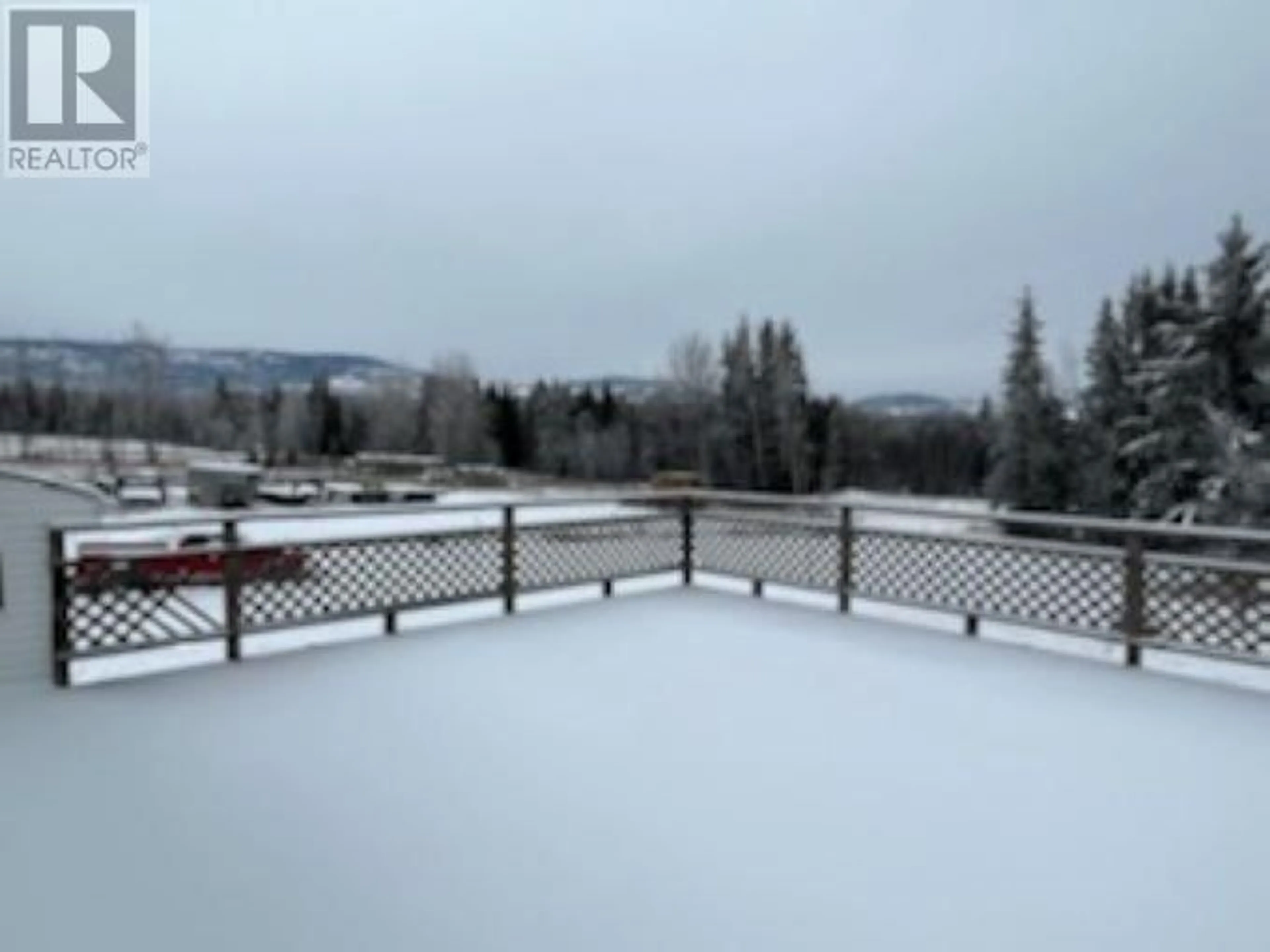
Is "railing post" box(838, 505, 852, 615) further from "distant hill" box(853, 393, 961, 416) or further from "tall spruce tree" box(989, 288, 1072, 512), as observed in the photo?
"distant hill" box(853, 393, 961, 416)

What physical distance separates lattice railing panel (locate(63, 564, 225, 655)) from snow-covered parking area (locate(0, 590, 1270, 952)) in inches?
13.5

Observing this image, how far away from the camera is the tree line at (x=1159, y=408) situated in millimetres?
15117

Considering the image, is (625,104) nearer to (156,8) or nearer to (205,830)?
(156,8)

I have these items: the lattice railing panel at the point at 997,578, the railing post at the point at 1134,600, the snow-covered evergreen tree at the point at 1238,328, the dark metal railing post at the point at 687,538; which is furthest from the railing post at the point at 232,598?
the snow-covered evergreen tree at the point at 1238,328

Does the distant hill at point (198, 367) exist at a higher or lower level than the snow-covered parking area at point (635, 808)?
higher

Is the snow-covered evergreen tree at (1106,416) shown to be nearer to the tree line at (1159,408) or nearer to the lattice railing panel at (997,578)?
the tree line at (1159,408)

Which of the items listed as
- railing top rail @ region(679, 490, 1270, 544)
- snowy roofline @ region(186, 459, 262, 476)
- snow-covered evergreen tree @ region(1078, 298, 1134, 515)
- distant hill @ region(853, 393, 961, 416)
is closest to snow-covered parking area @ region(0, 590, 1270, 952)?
railing top rail @ region(679, 490, 1270, 544)

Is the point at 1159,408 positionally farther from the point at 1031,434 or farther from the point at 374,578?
the point at 374,578

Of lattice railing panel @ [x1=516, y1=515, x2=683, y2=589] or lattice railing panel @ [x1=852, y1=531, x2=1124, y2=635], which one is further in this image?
lattice railing panel @ [x1=516, y1=515, x2=683, y2=589]

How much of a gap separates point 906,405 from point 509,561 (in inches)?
1386

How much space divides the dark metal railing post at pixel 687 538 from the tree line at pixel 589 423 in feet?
70.5

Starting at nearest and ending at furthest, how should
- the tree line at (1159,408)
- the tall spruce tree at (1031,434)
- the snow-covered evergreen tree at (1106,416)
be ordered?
the tree line at (1159,408), the snow-covered evergreen tree at (1106,416), the tall spruce tree at (1031,434)

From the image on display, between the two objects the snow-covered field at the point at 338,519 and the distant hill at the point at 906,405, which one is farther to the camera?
the distant hill at the point at 906,405

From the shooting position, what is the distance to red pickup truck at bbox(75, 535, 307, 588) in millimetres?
4629
